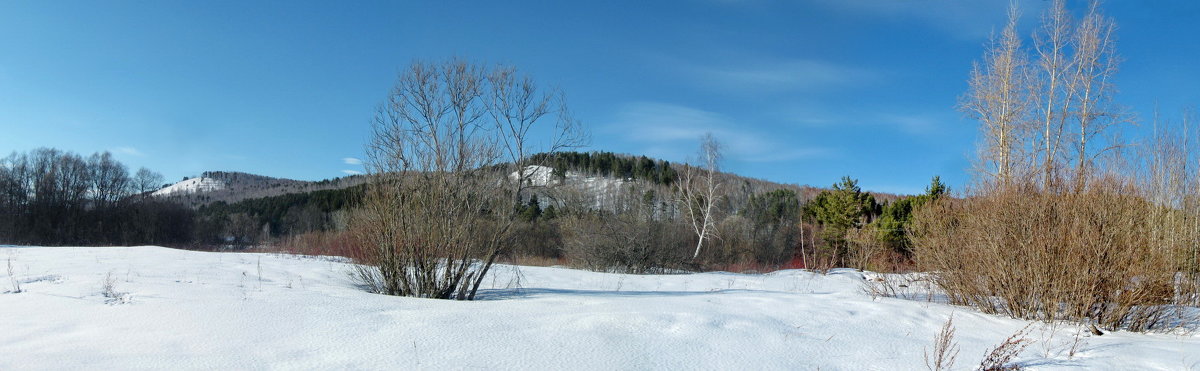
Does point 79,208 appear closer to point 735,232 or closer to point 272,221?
point 272,221

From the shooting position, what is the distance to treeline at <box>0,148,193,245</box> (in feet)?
179

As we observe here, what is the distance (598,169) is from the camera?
292ft

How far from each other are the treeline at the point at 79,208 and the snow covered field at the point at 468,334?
62480 millimetres

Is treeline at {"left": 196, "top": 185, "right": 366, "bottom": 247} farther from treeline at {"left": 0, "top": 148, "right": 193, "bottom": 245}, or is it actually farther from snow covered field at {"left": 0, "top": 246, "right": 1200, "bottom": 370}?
snow covered field at {"left": 0, "top": 246, "right": 1200, "bottom": 370}

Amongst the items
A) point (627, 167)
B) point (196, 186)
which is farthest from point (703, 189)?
point (196, 186)

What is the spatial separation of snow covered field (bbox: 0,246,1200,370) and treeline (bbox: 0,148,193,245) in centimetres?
6248

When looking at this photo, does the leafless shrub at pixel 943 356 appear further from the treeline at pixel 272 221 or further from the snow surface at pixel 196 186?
the snow surface at pixel 196 186

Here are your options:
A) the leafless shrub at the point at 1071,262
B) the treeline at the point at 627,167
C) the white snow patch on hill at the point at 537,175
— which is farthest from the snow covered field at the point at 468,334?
the treeline at the point at 627,167

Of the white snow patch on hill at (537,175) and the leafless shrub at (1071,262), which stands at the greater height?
the white snow patch on hill at (537,175)

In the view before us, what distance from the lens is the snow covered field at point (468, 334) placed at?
423 cm

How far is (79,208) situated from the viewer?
58875 millimetres

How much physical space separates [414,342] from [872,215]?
127 feet

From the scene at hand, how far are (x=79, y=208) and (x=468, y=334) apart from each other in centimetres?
7256

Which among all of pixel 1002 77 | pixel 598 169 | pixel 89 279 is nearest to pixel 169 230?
pixel 598 169
